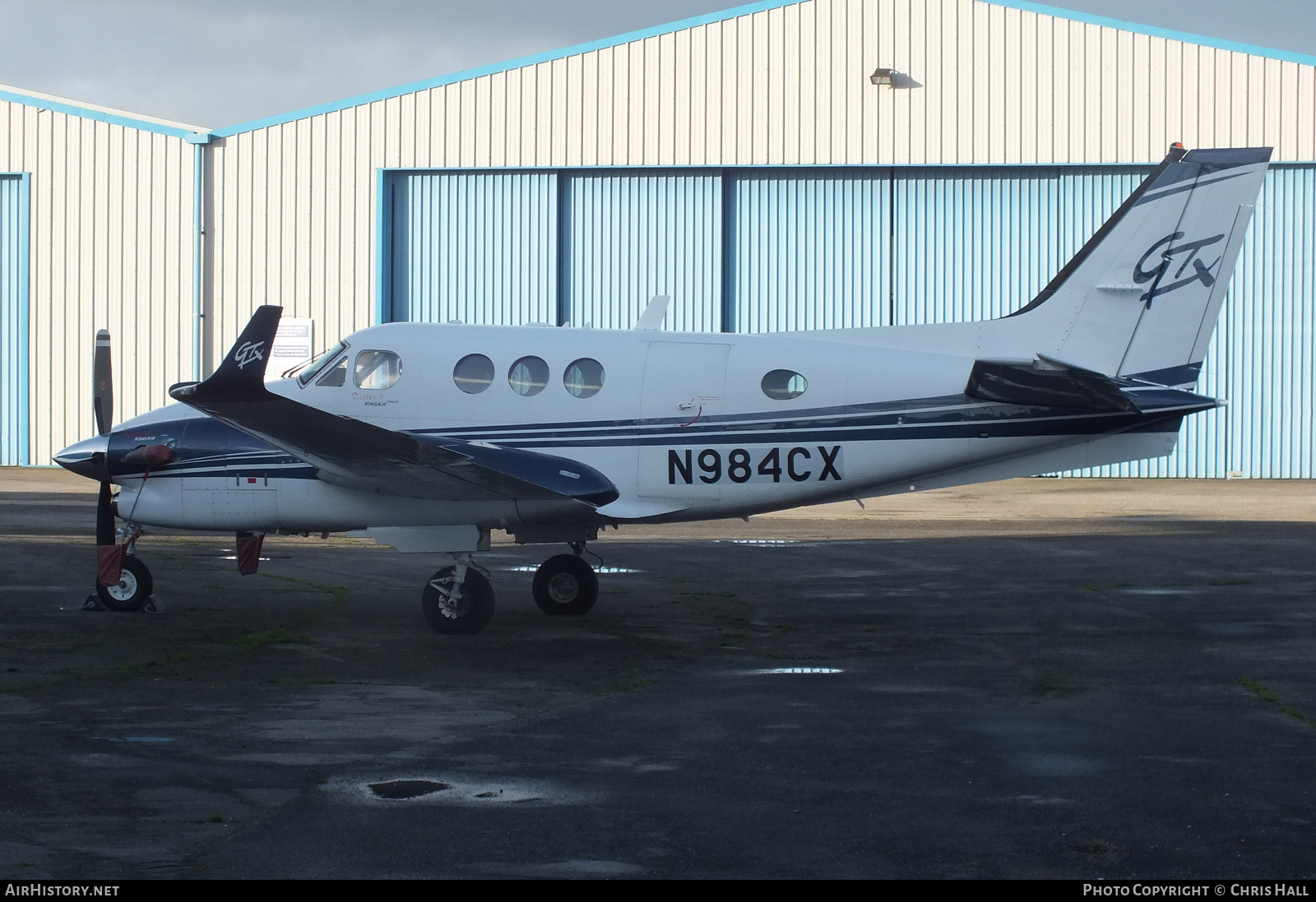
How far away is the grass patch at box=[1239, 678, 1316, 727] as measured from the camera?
28.6 feet

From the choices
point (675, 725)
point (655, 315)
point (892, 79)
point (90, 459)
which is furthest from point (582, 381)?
point (892, 79)

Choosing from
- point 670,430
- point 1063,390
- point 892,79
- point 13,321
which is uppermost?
point 892,79

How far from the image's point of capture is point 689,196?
106 ft

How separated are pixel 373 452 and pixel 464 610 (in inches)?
67.6

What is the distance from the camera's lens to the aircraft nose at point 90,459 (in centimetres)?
1250

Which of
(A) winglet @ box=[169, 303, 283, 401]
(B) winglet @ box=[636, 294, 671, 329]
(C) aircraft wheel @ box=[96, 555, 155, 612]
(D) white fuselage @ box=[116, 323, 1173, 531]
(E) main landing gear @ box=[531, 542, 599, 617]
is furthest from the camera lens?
(B) winglet @ box=[636, 294, 671, 329]

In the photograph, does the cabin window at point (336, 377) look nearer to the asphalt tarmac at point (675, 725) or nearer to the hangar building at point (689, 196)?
the asphalt tarmac at point (675, 725)

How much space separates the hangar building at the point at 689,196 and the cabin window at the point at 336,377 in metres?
19.1

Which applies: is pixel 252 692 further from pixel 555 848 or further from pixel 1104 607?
pixel 1104 607

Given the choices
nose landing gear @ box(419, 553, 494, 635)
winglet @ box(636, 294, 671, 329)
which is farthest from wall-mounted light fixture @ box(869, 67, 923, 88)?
nose landing gear @ box(419, 553, 494, 635)

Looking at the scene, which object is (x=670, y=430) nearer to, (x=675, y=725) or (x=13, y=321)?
(x=675, y=725)

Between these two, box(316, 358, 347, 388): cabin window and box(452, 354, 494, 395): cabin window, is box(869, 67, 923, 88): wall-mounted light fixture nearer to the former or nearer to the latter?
box(452, 354, 494, 395): cabin window

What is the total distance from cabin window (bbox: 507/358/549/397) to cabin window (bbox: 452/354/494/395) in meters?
0.19

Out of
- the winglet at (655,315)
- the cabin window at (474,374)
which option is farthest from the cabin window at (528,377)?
the winglet at (655,315)
